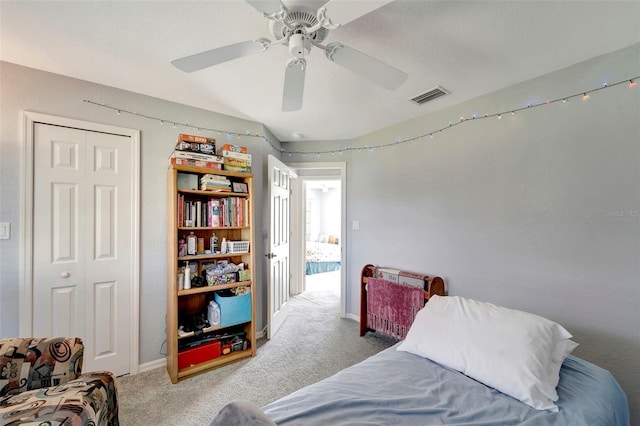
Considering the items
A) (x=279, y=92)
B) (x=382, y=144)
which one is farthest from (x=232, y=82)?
(x=382, y=144)

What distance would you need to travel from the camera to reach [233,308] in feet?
7.84

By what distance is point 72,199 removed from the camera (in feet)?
6.60

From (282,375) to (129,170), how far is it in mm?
2213

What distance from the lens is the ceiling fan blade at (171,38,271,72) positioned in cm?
120

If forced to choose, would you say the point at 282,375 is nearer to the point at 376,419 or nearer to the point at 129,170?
the point at 376,419

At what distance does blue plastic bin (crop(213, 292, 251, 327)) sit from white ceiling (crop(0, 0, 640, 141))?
1.85 m

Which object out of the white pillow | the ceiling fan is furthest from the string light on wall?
the white pillow

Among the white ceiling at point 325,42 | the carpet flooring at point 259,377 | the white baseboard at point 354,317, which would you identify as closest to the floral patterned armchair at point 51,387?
the carpet flooring at point 259,377

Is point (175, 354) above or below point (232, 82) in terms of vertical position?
below

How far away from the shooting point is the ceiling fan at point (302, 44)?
99 centimetres

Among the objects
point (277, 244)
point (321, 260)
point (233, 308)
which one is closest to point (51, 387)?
point (233, 308)

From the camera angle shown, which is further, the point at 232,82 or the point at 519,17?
the point at 232,82

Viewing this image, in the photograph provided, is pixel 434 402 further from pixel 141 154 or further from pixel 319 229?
pixel 319 229

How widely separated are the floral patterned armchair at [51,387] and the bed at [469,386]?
33.8 inches
